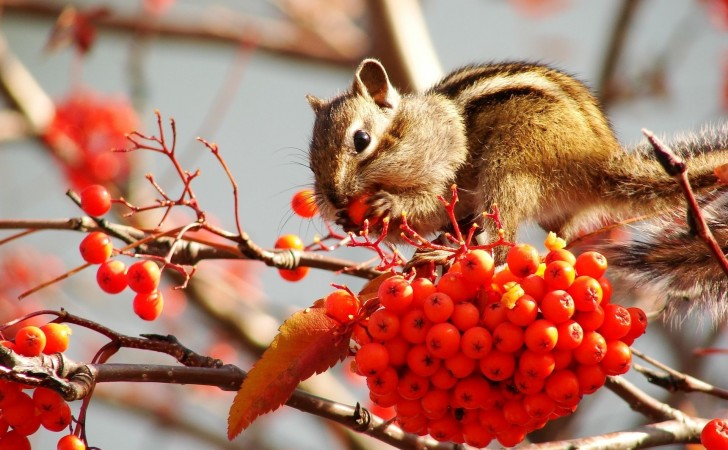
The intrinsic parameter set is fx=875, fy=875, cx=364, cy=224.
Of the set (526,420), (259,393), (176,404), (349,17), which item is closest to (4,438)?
(259,393)

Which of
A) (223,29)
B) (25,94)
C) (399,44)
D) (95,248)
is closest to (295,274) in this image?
(95,248)

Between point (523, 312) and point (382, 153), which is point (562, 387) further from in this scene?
point (382, 153)

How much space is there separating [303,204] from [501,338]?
4.46 ft

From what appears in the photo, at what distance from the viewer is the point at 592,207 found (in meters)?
3.60

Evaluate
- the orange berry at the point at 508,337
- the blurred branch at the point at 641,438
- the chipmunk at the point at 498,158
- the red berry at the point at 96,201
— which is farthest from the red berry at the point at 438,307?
the chipmunk at the point at 498,158

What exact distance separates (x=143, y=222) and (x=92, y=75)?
23.9ft

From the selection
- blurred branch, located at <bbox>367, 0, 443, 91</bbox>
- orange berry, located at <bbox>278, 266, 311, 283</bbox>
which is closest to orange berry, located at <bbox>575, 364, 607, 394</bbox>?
orange berry, located at <bbox>278, 266, 311, 283</bbox>

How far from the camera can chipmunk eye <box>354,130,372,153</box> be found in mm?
3664

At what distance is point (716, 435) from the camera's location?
2281mm

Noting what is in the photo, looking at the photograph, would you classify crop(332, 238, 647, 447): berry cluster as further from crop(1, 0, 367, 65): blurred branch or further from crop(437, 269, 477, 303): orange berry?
crop(1, 0, 367, 65): blurred branch

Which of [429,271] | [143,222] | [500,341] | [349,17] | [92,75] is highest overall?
[92,75]

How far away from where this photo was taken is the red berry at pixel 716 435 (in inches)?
89.4

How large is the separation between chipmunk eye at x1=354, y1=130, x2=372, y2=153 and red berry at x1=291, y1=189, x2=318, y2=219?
364 millimetres

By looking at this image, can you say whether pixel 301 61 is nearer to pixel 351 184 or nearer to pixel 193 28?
pixel 193 28
